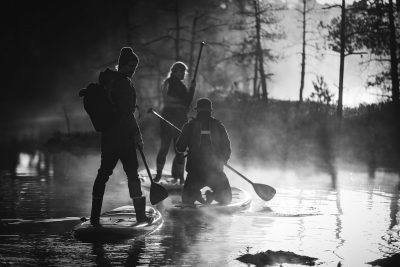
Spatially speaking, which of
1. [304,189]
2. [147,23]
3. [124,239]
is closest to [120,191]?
[304,189]

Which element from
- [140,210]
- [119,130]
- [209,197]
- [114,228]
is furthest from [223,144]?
[114,228]

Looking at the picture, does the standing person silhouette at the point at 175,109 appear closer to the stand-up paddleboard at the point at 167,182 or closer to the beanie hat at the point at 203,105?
the stand-up paddleboard at the point at 167,182

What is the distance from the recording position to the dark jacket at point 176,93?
15930 millimetres

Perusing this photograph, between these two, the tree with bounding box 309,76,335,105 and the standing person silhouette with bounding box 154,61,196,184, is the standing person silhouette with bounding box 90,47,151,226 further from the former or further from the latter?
the tree with bounding box 309,76,335,105

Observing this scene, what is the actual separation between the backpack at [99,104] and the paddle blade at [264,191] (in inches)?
161

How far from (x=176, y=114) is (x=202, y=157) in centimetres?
348

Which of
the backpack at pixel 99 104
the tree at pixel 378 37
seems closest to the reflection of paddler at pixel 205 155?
the backpack at pixel 99 104

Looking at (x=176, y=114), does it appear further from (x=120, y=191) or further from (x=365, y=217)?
(x=365, y=217)

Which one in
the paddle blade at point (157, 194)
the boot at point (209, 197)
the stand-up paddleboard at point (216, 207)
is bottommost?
the stand-up paddleboard at point (216, 207)

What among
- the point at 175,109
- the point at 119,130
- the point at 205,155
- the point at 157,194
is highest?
the point at 175,109

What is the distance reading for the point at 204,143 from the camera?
12812 millimetres

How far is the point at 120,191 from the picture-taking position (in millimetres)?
16516

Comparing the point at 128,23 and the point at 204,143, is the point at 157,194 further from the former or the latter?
the point at 128,23

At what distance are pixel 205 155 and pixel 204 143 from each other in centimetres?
20
